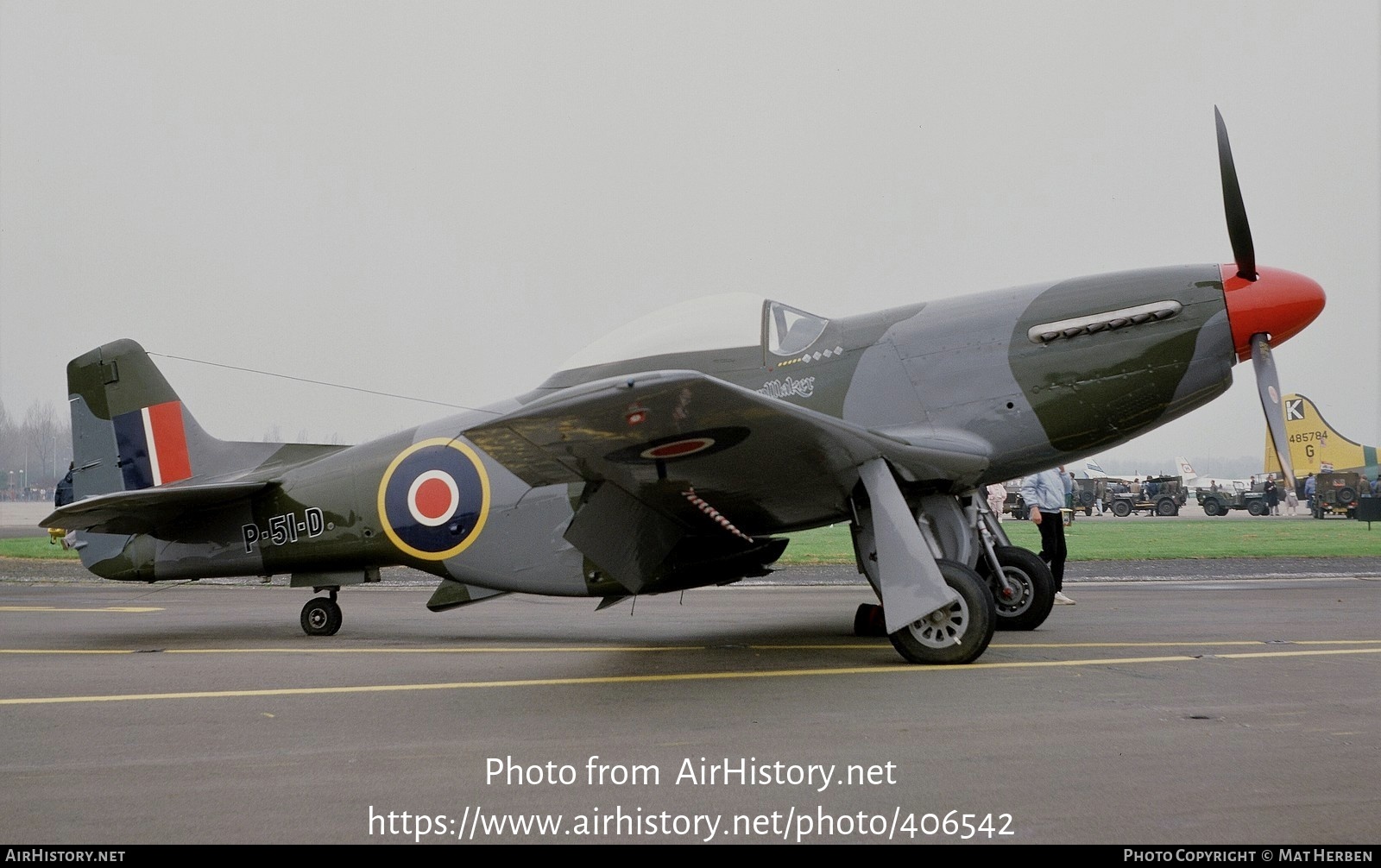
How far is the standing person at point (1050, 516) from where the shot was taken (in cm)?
963

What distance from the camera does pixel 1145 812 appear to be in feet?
8.93

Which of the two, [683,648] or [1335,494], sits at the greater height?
[683,648]

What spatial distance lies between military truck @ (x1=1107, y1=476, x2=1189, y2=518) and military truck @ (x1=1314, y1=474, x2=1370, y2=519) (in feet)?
20.7

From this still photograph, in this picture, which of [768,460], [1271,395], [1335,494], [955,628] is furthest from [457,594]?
[1335,494]

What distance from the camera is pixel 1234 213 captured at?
6.03 meters

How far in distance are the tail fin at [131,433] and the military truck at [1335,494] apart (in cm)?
3827

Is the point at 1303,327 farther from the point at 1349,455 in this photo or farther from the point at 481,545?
the point at 1349,455

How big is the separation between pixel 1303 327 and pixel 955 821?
4899 mm

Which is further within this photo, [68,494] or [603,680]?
[68,494]

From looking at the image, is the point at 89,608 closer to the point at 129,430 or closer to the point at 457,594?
the point at 129,430

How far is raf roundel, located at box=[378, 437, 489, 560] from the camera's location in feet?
23.9

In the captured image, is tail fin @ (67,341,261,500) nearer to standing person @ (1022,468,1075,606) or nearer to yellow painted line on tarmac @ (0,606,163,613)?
yellow painted line on tarmac @ (0,606,163,613)

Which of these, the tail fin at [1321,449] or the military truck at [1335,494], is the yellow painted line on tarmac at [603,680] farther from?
the tail fin at [1321,449]

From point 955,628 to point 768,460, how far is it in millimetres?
1379
